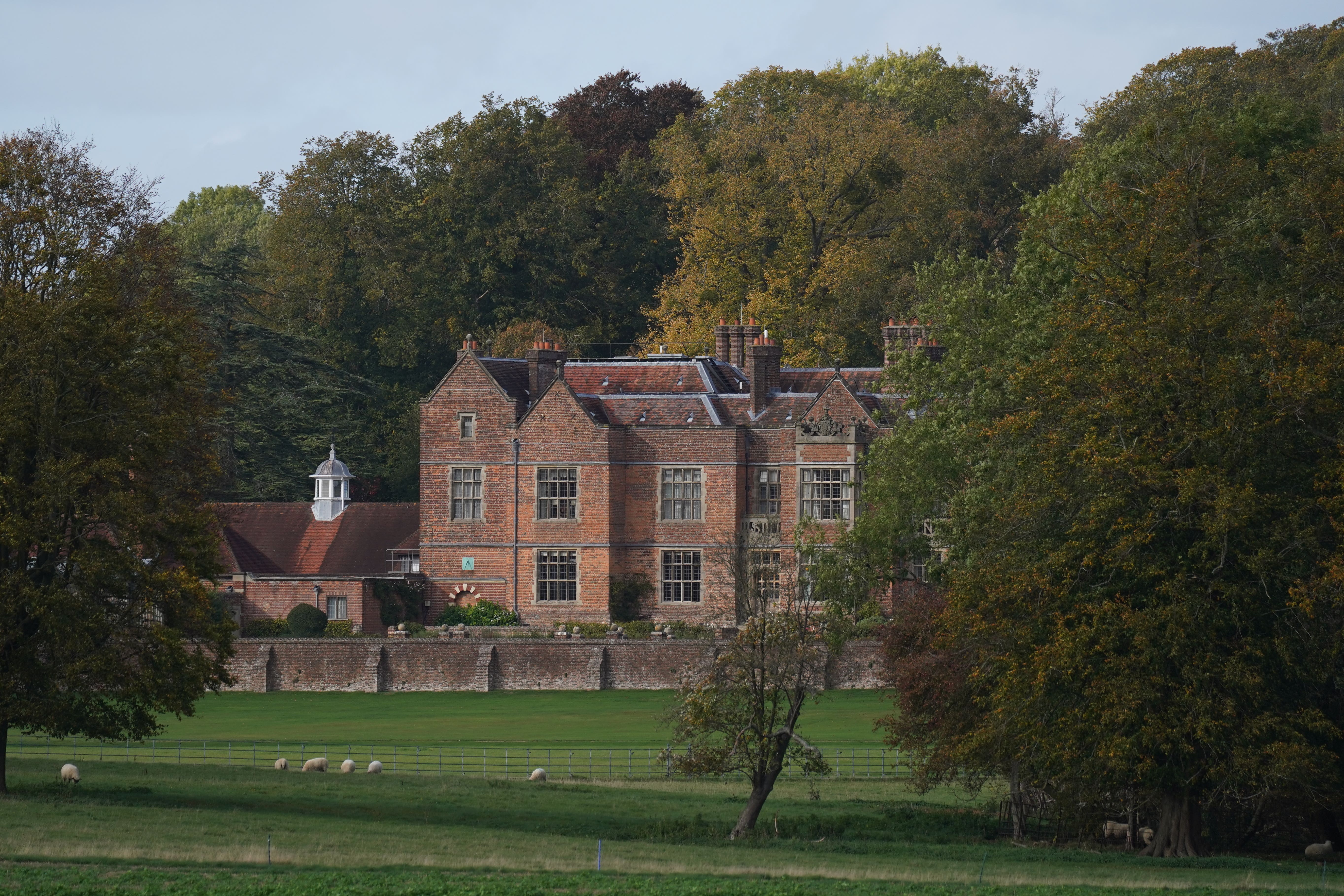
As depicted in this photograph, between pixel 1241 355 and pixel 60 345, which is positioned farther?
pixel 60 345

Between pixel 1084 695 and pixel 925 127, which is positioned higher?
pixel 925 127

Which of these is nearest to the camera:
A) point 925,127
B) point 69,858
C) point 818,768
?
point 69,858

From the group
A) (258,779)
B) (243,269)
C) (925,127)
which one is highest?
(925,127)

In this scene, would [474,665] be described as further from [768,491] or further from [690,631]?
[768,491]

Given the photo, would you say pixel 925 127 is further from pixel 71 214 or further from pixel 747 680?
Answer: pixel 747 680

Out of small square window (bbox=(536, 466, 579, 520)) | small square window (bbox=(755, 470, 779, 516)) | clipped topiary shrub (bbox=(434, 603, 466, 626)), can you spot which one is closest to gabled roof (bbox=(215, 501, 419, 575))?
clipped topiary shrub (bbox=(434, 603, 466, 626))

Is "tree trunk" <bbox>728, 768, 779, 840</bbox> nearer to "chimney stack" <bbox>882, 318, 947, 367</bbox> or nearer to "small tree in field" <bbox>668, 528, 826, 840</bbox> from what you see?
"small tree in field" <bbox>668, 528, 826, 840</bbox>

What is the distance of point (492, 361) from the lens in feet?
183

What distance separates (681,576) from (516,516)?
16.7 feet

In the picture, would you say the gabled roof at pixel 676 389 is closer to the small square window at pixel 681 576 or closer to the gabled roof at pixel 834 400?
the gabled roof at pixel 834 400

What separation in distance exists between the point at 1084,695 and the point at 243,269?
44.3 meters

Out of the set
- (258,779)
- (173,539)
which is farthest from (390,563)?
(173,539)

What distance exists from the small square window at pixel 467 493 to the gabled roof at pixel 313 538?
7.61 feet

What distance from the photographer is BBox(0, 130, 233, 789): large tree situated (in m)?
27.6
